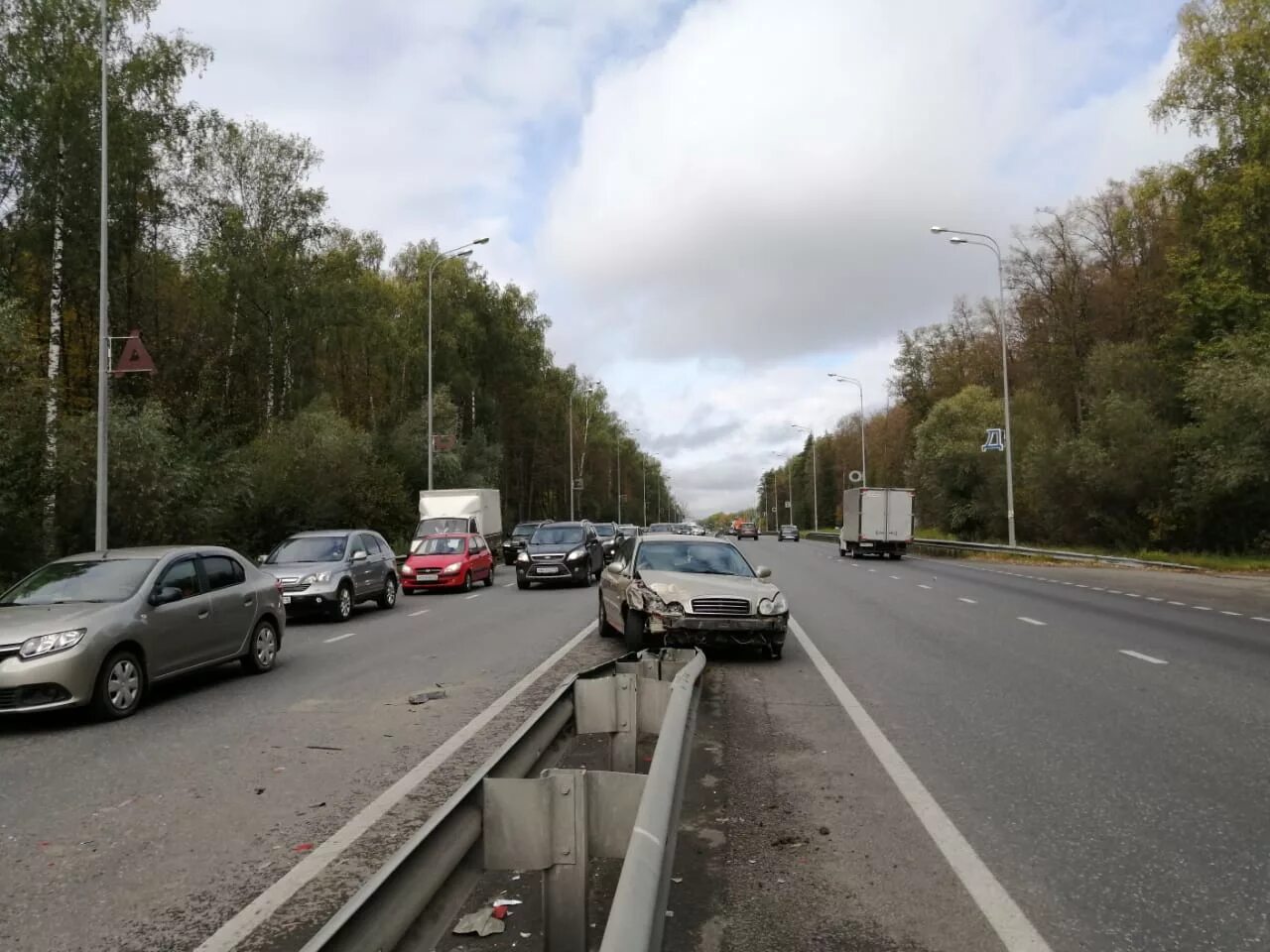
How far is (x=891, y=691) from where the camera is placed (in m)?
9.09

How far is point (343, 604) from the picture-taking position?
17.1 meters

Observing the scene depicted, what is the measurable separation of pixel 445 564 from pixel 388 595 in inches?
172

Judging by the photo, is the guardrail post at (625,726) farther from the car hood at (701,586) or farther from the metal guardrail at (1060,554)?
the metal guardrail at (1060,554)

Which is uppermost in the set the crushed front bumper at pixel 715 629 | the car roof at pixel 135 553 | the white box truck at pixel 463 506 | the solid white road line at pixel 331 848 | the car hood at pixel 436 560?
the white box truck at pixel 463 506

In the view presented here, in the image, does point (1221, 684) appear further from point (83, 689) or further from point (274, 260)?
point (274, 260)

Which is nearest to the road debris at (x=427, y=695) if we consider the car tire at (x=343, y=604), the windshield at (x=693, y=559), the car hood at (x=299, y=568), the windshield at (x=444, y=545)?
the windshield at (x=693, y=559)

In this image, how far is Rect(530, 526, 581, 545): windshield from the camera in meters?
25.1

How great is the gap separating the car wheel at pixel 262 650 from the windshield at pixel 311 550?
6442 mm

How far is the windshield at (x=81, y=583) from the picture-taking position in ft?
29.3

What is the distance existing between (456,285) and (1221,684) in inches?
2051

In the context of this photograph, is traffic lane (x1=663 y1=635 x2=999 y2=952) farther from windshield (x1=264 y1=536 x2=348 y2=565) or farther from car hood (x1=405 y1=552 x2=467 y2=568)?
car hood (x1=405 y1=552 x2=467 y2=568)

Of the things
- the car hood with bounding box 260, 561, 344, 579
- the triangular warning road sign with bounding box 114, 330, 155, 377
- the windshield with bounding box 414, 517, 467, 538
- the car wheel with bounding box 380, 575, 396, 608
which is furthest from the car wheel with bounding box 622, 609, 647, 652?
the windshield with bounding box 414, 517, 467, 538

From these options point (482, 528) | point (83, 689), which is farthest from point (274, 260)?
point (83, 689)

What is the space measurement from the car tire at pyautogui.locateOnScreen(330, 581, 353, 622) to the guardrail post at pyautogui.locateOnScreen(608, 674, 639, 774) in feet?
39.7
